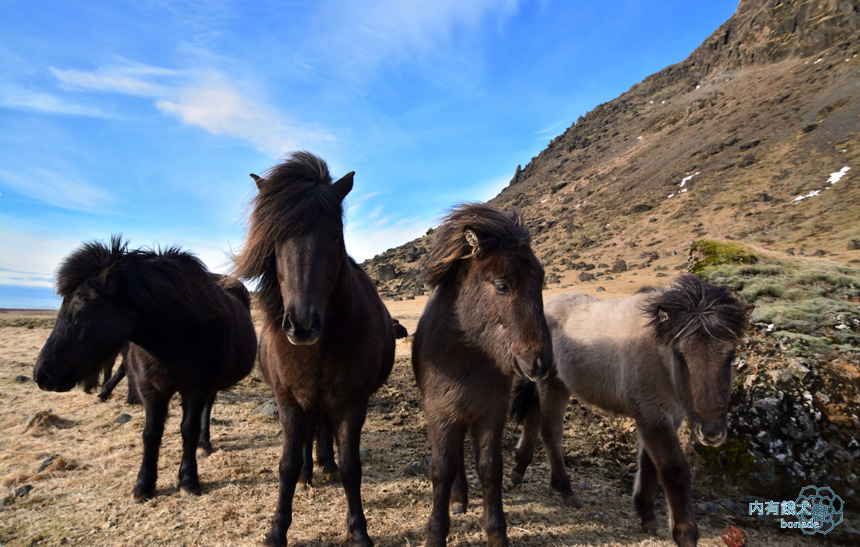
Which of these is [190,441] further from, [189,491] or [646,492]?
[646,492]

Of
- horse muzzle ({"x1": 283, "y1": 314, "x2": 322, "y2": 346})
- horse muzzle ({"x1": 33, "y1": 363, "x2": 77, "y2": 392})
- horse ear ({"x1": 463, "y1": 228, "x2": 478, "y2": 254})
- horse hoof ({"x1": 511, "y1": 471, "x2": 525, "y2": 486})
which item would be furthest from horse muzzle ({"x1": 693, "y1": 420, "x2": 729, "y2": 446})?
horse muzzle ({"x1": 33, "y1": 363, "x2": 77, "y2": 392})

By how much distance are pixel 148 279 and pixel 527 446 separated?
450 cm

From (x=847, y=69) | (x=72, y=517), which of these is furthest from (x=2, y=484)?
(x=847, y=69)

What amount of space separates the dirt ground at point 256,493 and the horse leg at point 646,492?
0.12m

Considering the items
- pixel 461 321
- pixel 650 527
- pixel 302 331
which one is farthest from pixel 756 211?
pixel 302 331

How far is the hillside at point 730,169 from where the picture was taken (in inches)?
1051

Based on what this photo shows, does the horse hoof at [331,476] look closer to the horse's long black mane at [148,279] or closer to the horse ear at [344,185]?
the horse's long black mane at [148,279]

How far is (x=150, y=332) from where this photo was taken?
13.1 ft

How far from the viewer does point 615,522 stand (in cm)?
385

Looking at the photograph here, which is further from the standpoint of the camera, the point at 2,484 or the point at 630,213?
the point at 630,213

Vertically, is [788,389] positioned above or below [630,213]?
below

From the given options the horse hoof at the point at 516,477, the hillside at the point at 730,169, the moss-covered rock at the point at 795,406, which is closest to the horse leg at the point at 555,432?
the horse hoof at the point at 516,477

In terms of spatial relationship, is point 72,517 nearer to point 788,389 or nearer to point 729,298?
point 729,298

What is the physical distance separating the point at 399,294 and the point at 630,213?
27.1 metres
